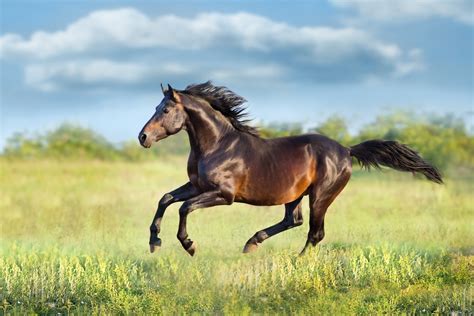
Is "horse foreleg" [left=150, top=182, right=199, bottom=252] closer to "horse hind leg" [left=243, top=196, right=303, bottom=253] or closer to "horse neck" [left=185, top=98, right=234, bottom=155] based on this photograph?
"horse neck" [left=185, top=98, right=234, bottom=155]

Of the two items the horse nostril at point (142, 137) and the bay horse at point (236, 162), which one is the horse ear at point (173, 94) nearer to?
the bay horse at point (236, 162)

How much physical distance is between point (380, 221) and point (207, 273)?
6.60 meters

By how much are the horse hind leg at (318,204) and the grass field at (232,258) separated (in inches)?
9.7

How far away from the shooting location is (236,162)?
407 inches

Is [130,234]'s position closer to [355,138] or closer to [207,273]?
[207,273]

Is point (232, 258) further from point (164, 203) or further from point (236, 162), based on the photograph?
point (236, 162)

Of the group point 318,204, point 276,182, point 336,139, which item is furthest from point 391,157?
point 336,139

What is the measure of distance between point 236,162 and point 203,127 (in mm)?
649

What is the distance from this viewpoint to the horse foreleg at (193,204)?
32.6 feet

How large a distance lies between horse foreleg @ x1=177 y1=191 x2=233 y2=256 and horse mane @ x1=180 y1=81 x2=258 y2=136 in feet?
3.76

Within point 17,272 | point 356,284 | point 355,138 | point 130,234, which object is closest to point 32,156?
point 355,138

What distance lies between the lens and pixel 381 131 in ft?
98.6

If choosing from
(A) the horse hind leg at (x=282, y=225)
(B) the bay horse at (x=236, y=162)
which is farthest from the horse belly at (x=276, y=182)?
(A) the horse hind leg at (x=282, y=225)

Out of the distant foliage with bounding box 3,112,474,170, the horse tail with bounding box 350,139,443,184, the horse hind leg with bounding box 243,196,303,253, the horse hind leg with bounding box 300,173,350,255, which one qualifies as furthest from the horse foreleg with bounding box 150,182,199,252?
the distant foliage with bounding box 3,112,474,170
